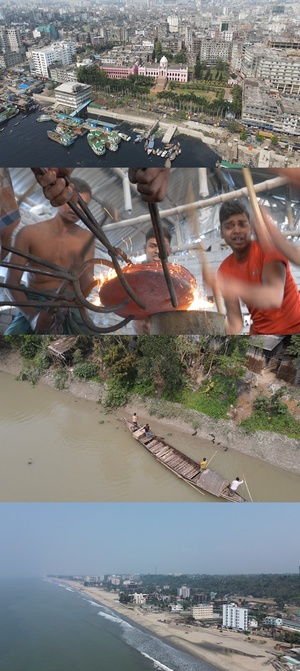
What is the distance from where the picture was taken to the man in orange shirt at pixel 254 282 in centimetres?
180

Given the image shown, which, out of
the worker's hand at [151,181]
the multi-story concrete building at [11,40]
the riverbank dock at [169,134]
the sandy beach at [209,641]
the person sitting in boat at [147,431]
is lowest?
the sandy beach at [209,641]

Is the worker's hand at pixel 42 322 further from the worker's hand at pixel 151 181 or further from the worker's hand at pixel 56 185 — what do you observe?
the worker's hand at pixel 151 181

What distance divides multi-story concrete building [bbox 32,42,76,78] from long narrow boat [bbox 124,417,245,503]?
18.3 metres

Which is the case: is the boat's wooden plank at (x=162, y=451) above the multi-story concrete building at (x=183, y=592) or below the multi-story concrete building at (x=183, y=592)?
above

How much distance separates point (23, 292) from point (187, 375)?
2.44 metres

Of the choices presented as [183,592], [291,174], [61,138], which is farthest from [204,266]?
[61,138]

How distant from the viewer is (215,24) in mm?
22188

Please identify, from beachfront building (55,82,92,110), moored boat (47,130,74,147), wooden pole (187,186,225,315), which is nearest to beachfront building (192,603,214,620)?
wooden pole (187,186,225,315)

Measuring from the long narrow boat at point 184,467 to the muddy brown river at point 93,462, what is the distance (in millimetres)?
72

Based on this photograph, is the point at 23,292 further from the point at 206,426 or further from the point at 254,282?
the point at 206,426

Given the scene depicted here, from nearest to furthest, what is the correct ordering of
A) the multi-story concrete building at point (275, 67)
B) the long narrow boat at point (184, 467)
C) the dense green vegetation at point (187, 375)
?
the long narrow boat at point (184, 467)
the dense green vegetation at point (187, 375)
the multi-story concrete building at point (275, 67)

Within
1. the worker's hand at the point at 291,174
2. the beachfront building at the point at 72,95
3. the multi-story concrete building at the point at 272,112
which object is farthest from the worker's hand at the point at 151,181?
the beachfront building at the point at 72,95

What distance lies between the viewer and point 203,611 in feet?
7.98

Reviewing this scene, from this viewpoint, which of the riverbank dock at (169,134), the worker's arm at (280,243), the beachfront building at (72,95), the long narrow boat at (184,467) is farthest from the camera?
the beachfront building at (72,95)
